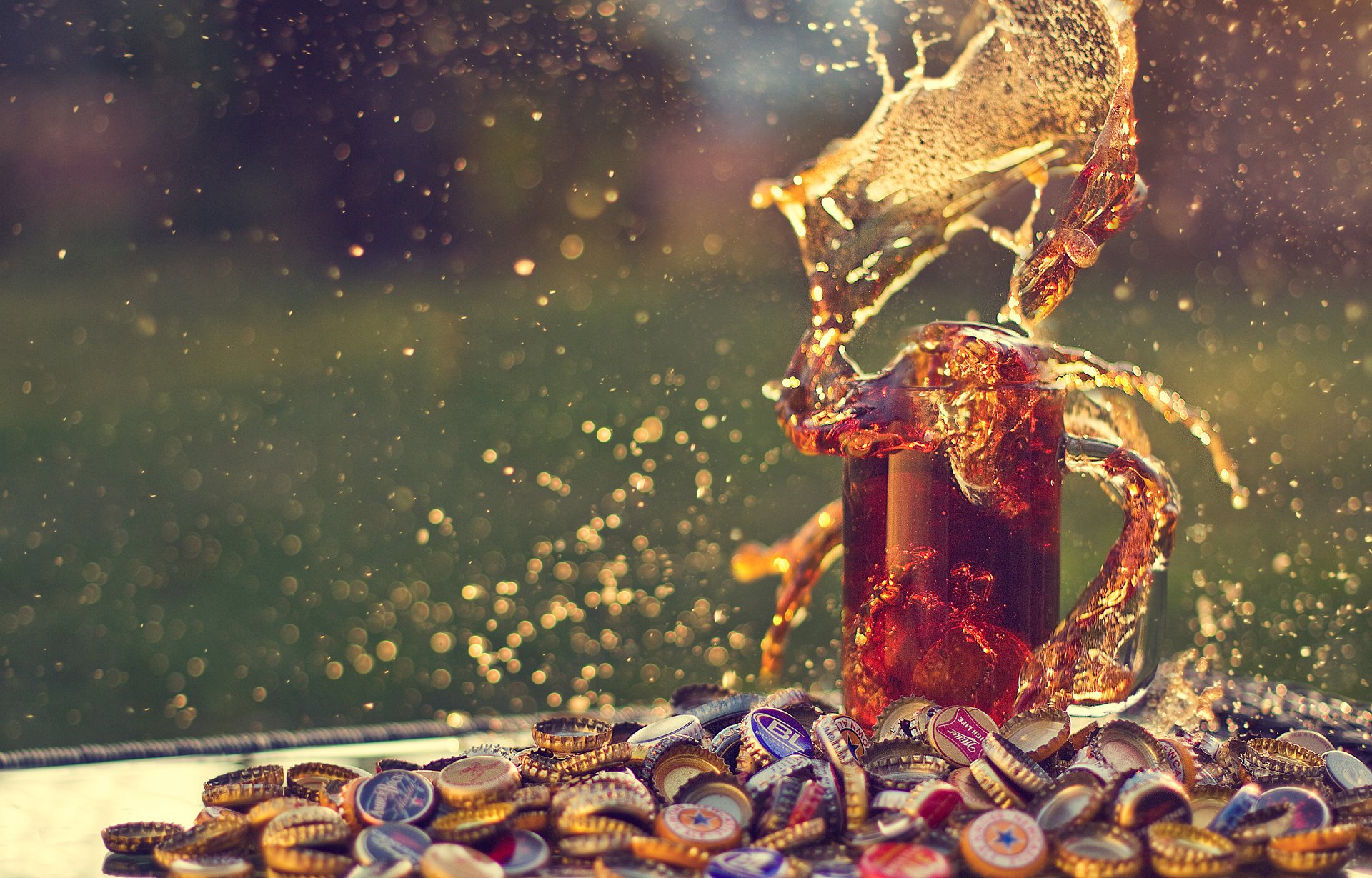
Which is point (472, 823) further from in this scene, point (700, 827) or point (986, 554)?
point (986, 554)

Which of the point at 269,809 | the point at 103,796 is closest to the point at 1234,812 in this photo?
the point at 269,809

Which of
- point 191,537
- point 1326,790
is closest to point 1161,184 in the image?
point 1326,790

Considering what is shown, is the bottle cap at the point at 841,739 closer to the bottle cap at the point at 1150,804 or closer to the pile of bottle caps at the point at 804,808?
the pile of bottle caps at the point at 804,808

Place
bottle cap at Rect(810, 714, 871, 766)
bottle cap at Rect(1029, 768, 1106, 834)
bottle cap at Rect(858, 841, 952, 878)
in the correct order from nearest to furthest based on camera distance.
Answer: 1. bottle cap at Rect(858, 841, 952, 878)
2. bottle cap at Rect(1029, 768, 1106, 834)
3. bottle cap at Rect(810, 714, 871, 766)

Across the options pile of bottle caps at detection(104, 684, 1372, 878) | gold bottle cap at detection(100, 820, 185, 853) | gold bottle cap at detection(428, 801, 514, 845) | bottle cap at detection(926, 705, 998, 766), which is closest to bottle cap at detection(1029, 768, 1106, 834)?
pile of bottle caps at detection(104, 684, 1372, 878)

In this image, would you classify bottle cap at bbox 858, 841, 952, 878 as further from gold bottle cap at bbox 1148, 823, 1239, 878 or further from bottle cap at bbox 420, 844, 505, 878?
bottle cap at bbox 420, 844, 505, 878

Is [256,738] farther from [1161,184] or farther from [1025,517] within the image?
[1161,184]
